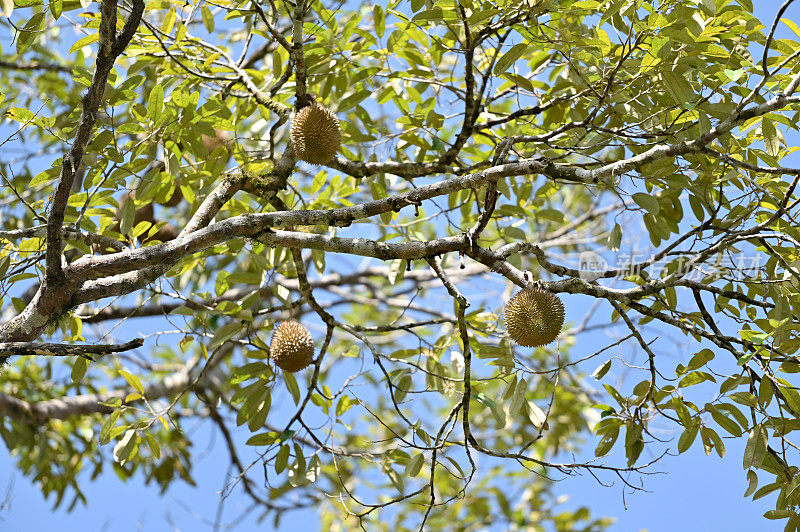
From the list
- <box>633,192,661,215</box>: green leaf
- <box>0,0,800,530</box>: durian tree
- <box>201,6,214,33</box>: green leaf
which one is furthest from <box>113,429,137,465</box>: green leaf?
<box>633,192,661,215</box>: green leaf

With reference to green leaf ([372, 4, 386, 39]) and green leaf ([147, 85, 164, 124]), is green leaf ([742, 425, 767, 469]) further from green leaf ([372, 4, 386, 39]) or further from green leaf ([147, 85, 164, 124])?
green leaf ([147, 85, 164, 124])

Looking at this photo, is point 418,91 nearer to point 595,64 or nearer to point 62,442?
point 595,64

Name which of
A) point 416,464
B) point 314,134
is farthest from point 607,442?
point 314,134

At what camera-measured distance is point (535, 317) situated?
2.35 m

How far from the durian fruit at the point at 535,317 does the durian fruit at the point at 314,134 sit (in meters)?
0.88

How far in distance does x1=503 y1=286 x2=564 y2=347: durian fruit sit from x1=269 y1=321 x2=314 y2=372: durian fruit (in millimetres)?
843

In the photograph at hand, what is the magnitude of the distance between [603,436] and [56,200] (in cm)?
188

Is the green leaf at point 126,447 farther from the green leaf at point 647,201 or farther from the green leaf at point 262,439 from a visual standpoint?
the green leaf at point 647,201

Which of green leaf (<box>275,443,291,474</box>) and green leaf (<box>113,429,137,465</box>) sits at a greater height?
green leaf (<box>113,429,137,465</box>)

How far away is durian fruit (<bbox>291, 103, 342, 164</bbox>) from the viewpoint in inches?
106

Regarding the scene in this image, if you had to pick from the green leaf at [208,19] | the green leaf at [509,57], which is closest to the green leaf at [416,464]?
the green leaf at [509,57]

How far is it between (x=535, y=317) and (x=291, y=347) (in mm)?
970

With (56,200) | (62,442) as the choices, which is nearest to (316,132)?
(56,200)

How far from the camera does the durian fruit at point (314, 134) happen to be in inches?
106
